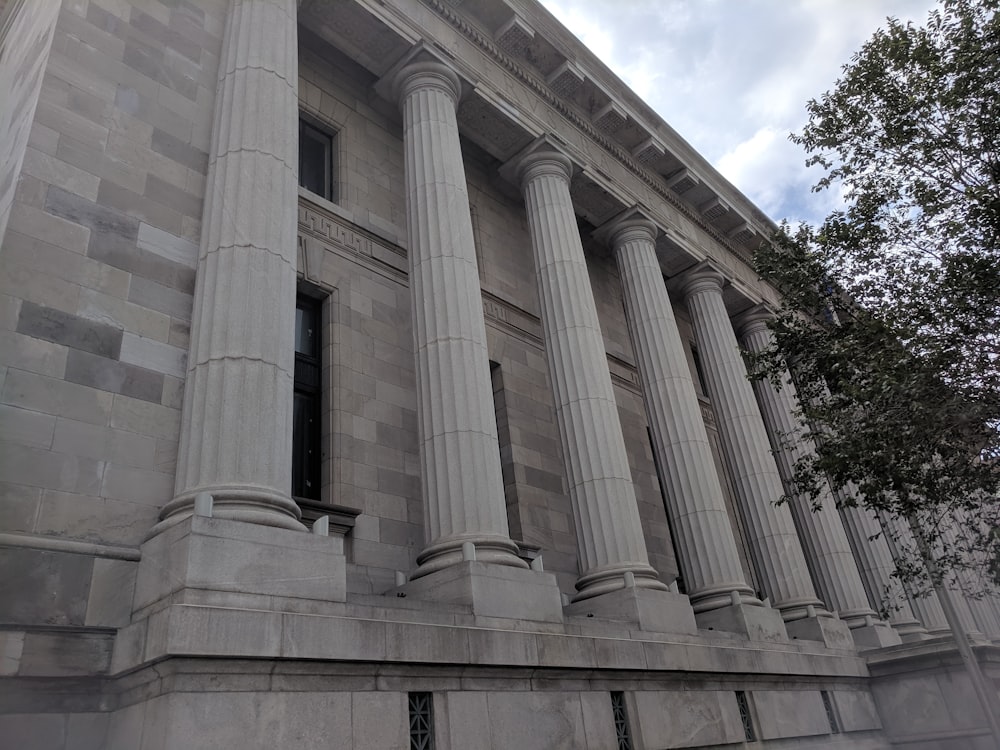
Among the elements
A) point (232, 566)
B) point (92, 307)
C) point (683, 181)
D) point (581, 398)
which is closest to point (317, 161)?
point (581, 398)

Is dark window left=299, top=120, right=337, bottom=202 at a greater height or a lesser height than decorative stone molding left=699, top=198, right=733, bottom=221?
lesser

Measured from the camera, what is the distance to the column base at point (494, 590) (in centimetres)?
1155

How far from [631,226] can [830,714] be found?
14.4 meters

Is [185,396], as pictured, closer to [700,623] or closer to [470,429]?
[470,429]

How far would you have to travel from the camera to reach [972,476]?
13.5 m

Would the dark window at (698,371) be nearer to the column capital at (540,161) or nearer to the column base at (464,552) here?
the column capital at (540,161)

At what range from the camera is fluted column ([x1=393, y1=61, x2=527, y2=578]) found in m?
12.9

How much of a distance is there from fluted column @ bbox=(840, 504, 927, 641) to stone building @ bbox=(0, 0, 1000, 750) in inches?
11.7

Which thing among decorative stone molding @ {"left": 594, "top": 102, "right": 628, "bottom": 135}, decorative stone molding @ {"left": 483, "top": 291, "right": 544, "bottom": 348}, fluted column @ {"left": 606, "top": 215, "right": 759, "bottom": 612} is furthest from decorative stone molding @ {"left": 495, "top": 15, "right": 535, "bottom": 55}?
decorative stone molding @ {"left": 483, "top": 291, "right": 544, "bottom": 348}

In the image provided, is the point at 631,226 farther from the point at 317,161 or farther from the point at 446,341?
the point at 446,341

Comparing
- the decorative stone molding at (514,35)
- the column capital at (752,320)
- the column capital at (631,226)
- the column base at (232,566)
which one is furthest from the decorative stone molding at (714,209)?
the column base at (232,566)

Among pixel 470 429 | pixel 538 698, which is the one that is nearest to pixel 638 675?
pixel 538 698

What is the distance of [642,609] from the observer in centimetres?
1454

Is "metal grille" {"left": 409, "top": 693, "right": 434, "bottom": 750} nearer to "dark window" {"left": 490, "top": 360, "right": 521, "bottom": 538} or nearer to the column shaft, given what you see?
"dark window" {"left": 490, "top": 360, "right": 521, "bottom": 538}
